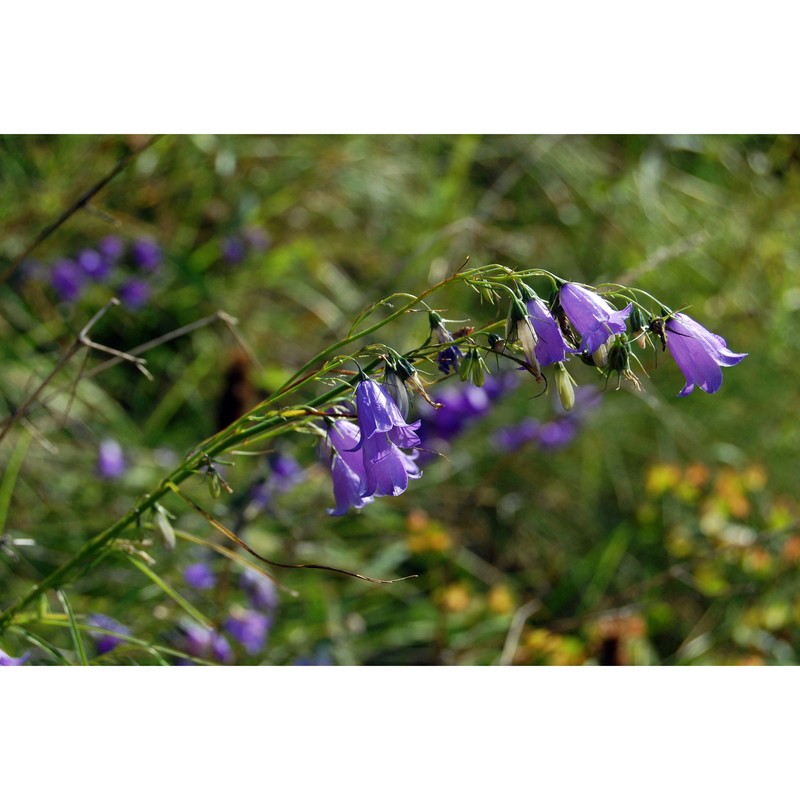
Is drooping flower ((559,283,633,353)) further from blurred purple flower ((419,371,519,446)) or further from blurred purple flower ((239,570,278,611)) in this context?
blurred purple flower ((419,371,519,446))

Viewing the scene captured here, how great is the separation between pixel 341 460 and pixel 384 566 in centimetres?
184

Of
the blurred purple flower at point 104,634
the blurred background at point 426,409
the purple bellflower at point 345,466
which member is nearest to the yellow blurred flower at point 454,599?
the blurred background at point 426,409

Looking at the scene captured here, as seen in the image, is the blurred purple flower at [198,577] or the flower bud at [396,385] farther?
the blurred purple flower at [198,577]

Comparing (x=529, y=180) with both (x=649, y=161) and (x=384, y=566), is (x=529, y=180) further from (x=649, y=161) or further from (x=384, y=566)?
(x=384, y=566)

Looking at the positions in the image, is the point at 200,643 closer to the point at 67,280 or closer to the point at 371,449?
the point at 371,449

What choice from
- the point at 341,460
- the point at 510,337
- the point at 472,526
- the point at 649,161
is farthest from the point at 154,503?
the point at 649,161

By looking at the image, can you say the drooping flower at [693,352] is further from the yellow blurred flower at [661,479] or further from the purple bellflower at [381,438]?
the yellow blurred flower at [661,479]

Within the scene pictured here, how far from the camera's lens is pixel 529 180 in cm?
446

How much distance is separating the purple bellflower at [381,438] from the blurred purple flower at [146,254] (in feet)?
8.23

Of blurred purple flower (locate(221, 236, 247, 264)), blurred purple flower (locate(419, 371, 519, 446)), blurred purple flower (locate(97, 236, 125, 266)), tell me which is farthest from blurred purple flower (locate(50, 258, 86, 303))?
blurred purple flower (locate(419, 371, 519, 446))

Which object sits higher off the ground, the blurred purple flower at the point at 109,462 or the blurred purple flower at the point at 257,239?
the blurred purple flower at the point at 257,239

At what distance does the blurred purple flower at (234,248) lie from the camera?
3.74 m

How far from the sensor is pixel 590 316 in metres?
1.18
